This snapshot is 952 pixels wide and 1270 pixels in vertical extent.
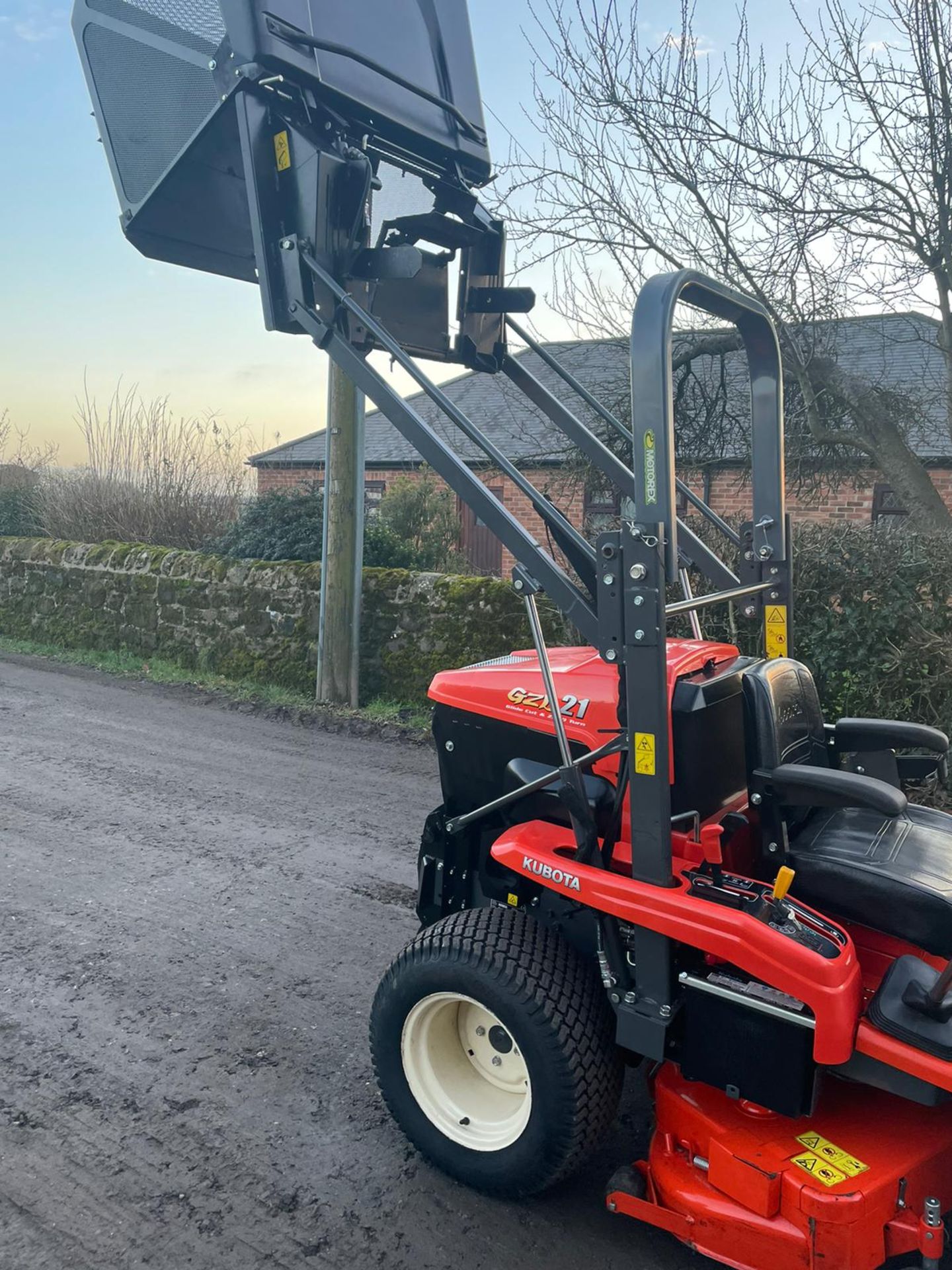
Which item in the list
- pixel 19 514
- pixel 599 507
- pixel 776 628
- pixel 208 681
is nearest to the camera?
pixel 776 628

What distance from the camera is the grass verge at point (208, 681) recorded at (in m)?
7.69

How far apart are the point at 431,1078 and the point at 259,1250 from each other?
1.88ft

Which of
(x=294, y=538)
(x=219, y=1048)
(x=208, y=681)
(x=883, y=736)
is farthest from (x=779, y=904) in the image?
(x=294, y=538)

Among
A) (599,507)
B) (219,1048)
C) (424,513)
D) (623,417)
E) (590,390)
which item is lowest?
(219,1048)

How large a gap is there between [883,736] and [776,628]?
459 millimetres

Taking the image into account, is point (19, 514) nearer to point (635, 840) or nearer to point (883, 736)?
point (883, 736)

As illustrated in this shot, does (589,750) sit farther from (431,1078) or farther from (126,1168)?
(126,1168)

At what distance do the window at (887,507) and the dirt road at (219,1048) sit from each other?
340 cm

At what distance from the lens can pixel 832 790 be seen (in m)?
2.36

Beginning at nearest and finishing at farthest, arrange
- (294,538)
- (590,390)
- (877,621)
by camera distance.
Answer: (877,621) → (294,538) → (590,390)

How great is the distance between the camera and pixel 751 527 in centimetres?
320

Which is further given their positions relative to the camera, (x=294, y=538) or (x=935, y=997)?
(x=294, y=538)

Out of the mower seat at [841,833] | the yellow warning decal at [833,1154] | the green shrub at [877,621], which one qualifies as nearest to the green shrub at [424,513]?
the green shrub at [877,621]

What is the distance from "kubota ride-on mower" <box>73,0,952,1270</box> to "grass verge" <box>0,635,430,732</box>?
4277 millimetres
